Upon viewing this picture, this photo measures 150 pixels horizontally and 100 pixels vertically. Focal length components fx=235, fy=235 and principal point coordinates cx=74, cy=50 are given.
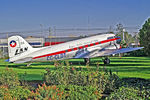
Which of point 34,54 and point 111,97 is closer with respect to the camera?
point 111,97

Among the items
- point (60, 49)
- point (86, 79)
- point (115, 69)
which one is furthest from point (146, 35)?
point (86, 79)

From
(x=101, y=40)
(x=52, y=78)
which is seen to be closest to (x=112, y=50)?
(x=101, y=40)

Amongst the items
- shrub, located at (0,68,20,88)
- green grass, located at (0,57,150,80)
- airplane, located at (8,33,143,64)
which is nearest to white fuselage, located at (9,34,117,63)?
airplane, located at (8,33,143,64)

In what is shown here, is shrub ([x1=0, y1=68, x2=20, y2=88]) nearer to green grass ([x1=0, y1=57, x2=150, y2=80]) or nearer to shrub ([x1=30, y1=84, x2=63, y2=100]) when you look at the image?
green grass ([x1=0, y1=57, x2=150, y2=80])

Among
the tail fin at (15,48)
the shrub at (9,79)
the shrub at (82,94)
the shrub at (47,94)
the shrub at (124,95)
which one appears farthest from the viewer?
the tail fin at (15,48)

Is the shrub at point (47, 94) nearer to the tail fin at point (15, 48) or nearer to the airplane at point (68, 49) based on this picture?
the airplane at point (68, 49)

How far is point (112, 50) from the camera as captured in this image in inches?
1380

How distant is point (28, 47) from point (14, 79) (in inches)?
734

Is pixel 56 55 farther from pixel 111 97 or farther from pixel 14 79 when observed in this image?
pixel 111 97

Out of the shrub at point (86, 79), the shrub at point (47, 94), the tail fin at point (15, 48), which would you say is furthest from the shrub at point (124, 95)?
the tail fin at point (15, 48)

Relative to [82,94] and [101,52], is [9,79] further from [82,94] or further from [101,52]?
[101,52]

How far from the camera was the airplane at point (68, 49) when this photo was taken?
31172 mm

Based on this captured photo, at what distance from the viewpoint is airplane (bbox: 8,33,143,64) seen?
102 ft

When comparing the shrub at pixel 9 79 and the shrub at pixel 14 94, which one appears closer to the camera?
the shrub at pixel 14 94
